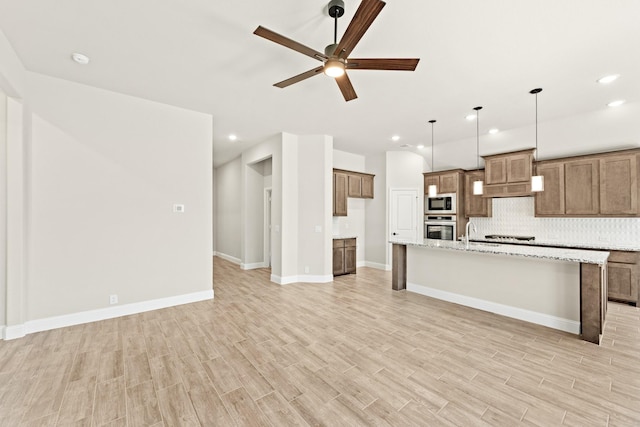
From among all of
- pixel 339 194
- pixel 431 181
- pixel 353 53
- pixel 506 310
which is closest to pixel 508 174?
pixel 431 181

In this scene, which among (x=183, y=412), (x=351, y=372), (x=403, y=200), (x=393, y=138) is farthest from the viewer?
(x=403, y=200)

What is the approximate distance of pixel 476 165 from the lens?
20.5 feet

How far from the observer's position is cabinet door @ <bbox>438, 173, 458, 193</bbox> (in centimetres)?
638

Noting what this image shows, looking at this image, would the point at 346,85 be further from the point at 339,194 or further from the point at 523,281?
the point at 339,194

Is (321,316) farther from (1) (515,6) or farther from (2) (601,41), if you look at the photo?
(2) (601,41)

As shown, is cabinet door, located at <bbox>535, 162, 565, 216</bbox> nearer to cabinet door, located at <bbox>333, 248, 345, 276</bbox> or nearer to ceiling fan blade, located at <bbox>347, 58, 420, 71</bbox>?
cabinet door, located at <bbox>333, 248, 345, 276</bbox>

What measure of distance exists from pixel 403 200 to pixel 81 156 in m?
6.31

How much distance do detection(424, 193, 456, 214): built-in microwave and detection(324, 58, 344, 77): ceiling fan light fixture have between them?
510cm

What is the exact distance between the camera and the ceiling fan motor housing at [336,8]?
2105mm

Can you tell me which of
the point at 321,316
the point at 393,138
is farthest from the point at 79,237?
the point at 393,138

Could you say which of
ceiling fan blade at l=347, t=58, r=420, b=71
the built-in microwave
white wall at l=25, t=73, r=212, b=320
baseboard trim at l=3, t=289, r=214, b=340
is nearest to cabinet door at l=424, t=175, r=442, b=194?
the built-in microwave

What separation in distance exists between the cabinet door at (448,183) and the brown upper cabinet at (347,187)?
1739mm

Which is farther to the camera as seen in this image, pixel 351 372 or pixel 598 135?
pixel 598 135

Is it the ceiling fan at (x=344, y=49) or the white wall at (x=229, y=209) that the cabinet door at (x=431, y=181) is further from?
the white wall at (x=229, y=209)
